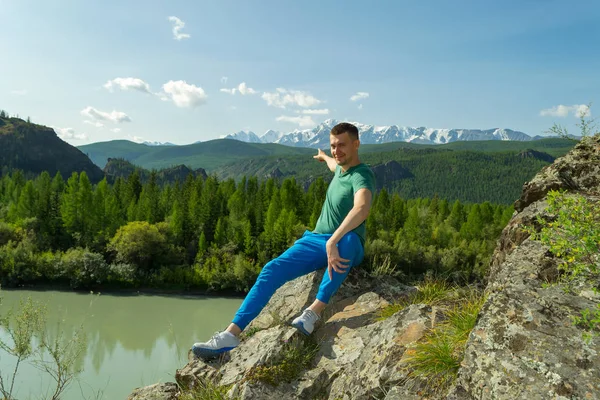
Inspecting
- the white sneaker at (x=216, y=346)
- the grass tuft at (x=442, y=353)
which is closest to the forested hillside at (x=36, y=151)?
the white sneaker at (x=216, y=346)

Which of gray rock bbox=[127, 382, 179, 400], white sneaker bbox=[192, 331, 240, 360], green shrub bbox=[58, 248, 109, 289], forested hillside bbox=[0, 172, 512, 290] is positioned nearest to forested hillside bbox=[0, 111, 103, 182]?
forested hillside bbox=[0, 172, 512, 290]

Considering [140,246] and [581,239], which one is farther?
[140,246]

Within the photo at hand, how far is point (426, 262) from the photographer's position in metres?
45.1

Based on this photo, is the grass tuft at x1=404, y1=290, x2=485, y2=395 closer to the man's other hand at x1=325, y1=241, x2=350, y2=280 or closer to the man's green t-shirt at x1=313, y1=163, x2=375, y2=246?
the man's other hand at x1=325, y1=241, x2=350, y2=280

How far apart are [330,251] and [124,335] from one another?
86.8ft

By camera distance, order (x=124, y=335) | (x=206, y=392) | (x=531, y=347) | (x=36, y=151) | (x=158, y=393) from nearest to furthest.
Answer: (x=531, y=347) < (x=206, y=392) < (x=158, y=393) < (x=124, y=335) < (x=36, y=151)

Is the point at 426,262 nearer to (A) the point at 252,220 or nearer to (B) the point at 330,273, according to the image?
(A) the point at 252,220

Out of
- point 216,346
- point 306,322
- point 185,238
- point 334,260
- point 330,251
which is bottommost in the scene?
point 185,238

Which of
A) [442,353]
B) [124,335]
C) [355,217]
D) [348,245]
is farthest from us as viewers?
[124,335]

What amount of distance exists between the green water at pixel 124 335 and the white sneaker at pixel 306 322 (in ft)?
25.4

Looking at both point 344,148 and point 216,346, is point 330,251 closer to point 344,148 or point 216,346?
point 344,148

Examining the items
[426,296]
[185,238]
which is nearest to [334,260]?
[426,296]

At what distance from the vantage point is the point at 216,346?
14.3 feet

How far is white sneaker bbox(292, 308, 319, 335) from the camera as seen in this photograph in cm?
435
